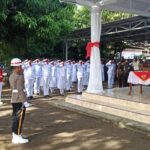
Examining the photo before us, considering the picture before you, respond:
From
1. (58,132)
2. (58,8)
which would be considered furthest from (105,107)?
(58,8)

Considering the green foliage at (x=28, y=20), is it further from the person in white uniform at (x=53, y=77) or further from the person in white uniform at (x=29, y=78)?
the person in white uniform at (x=29, y=78)

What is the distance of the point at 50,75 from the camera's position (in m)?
19.0

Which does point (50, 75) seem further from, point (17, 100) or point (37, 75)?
point (17, 100)

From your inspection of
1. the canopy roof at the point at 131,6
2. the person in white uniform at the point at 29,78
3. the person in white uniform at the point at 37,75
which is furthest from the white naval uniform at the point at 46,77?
the canopy roof at the point at 131,6

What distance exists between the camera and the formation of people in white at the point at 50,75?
57.7 ft

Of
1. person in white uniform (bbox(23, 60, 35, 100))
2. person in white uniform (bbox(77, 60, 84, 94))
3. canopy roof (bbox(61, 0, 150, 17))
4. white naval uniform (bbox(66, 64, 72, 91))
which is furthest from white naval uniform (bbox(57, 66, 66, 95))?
canopy roof (bbox(61, 0, 150, 17))

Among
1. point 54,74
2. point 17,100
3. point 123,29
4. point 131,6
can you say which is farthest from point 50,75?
point 123,29

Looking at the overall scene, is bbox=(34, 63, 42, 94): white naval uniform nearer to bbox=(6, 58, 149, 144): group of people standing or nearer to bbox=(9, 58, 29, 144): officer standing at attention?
bbox=(6, 58, 149, 144): group of people standing

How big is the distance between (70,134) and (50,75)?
953 cm

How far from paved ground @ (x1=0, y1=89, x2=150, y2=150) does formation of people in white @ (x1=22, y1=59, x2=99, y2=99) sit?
4808 millimetres

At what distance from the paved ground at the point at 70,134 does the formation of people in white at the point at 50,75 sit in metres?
4.81

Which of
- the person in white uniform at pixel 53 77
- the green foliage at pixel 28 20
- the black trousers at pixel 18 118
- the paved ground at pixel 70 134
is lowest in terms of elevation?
the paved ground at pixel 70 134

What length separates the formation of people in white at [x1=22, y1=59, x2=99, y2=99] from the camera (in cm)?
1758

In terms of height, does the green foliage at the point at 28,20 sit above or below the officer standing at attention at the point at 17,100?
above
